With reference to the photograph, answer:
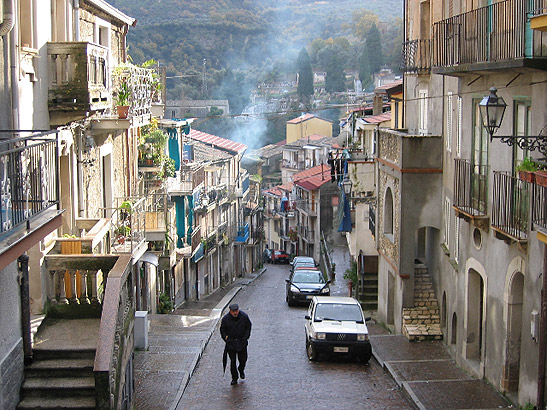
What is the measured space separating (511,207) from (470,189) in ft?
10.0

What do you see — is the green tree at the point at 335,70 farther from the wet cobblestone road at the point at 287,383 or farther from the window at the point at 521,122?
the window at the point at 521,122

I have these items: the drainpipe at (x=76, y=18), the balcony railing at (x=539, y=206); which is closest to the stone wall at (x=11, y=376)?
the balcony railing at (x=539, y=206)

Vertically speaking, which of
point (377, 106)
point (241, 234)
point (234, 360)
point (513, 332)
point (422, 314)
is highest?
point (377, 106)

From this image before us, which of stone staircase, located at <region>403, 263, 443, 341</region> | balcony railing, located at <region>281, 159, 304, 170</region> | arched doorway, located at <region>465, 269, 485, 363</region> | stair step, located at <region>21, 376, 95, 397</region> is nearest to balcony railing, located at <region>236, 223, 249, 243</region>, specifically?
balcony railing, located at <region>281, 159, 304, 170</region>

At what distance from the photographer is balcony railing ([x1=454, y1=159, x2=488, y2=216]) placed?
1683 centimetres

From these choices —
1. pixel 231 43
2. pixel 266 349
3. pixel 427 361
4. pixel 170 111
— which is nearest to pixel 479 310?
pixel 427 361

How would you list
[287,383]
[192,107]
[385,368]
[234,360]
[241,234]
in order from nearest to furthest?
[234,360]
[287,383]
[385,368]
[241,234]
[192,107]

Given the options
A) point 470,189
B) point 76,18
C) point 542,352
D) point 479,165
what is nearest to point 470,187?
point 470,189

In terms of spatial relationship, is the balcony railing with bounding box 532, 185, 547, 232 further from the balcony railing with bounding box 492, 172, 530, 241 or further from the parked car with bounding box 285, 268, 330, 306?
the parked car with bounding box 285, 268, 330, 306

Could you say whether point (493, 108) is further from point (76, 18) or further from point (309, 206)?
point (309, 206)

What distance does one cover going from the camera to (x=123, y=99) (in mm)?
19547

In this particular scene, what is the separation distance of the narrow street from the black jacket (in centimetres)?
91

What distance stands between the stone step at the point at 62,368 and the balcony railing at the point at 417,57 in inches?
586

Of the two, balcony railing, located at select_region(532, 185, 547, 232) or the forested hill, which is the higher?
the forested hill
